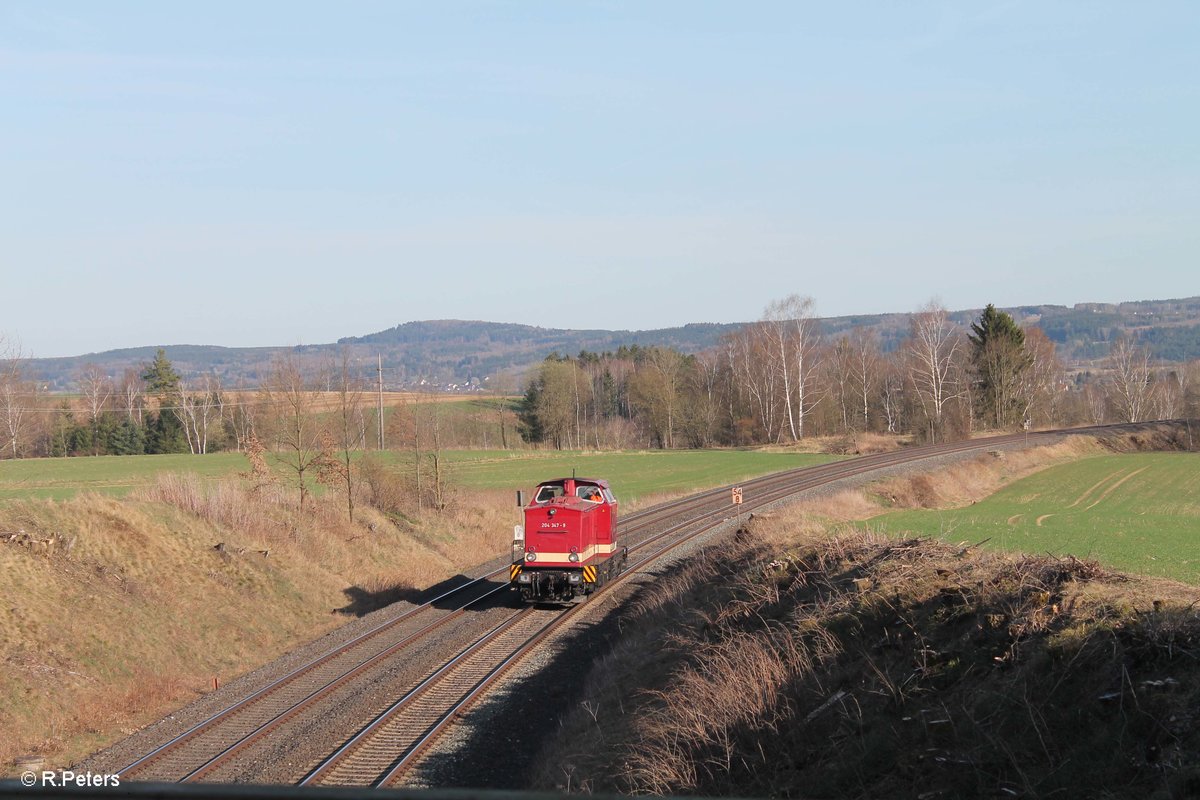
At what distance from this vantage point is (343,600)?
84.0 ft

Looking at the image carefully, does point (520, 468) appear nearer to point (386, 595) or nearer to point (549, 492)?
point (386, 595)

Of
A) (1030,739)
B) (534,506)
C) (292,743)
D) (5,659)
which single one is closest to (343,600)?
(534,506)

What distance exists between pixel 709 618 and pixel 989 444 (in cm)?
5773

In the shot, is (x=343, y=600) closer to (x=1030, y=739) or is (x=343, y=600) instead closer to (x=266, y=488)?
(x=266, y=488)

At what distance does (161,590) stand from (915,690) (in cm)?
1814

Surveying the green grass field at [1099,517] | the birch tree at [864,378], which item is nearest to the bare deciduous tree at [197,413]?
the birch tree at [864,378]

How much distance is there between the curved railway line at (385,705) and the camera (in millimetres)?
11922

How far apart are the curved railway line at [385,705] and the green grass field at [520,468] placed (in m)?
19.0

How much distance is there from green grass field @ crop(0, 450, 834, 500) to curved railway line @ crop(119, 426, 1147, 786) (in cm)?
1898

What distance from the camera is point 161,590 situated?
21.0 metres

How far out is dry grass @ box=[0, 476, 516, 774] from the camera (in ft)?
49.4

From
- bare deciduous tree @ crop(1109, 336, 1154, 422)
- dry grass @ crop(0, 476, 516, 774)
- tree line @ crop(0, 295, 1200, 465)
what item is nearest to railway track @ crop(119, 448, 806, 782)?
dry grass @ crop(0, 476, 516, 774)

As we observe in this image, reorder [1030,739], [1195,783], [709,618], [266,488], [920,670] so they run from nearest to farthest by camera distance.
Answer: [1195,783]
[1030,739]
[920,670]
[709,618]
[266,488]

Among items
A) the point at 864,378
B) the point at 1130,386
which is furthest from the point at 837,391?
the point at 1130,386
